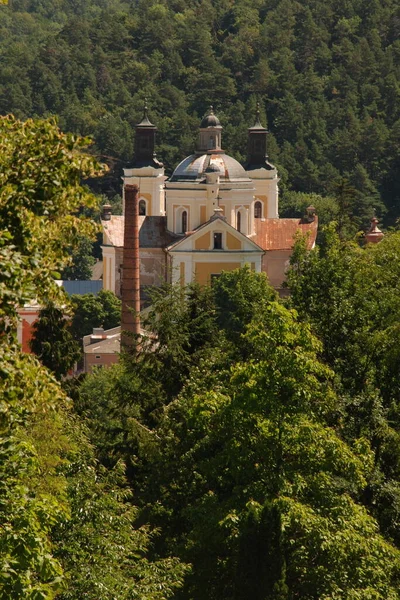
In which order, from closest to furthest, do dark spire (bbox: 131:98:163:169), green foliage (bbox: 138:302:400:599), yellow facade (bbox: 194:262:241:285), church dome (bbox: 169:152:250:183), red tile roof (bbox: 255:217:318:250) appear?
green foliage (bbox: 138:302:400:599) < yellow facade (bbox: 194:262:241:285) < church dome (bbox: 169:152:250:183) < red tile roof (bbox: 255:217:318:250) < dark spire (bbox: 131:98:163:169)

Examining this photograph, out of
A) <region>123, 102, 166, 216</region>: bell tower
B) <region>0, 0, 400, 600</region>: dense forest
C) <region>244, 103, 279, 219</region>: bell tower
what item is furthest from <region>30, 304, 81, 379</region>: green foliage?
<region>244, 103, 279, 219</region>: bell tower

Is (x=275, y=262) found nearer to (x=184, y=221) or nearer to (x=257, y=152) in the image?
(x=184, y=221)

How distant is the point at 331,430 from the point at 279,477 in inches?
43.9

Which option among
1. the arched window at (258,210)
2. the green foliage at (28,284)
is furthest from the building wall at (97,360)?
the green foliage at (28,284)

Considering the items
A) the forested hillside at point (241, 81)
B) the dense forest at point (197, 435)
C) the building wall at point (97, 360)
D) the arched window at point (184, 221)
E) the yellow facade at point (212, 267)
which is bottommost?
the building wall at point (97, 360)

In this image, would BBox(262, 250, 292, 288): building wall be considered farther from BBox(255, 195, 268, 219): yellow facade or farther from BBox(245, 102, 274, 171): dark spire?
BBox(245, 102, 274, 171): dark spire

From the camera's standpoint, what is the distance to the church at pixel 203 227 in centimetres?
7756

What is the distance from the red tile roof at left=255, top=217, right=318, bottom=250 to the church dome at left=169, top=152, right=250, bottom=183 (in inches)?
97.4

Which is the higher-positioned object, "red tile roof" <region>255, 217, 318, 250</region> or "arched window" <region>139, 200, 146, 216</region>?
"arched window" <region>139, 200, 146, 216</region>

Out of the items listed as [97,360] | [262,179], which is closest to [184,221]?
[262,179]

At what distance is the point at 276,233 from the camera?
8281 cm

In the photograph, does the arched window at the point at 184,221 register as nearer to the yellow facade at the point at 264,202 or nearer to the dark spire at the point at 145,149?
the dark spire at the point at 145,149

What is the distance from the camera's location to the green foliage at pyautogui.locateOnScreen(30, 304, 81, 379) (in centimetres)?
4595

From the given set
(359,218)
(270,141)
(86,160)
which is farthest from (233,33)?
(86,160)
